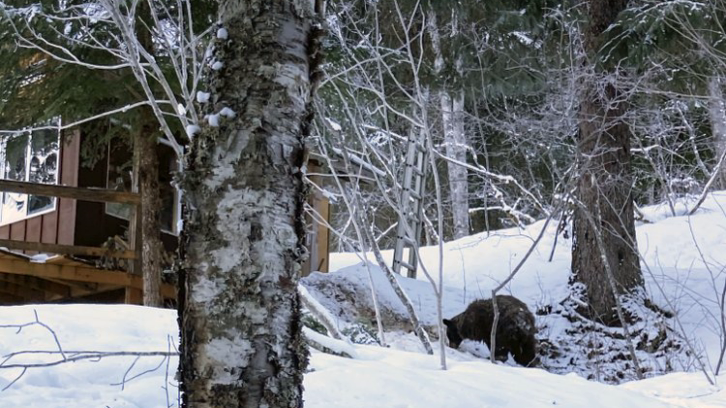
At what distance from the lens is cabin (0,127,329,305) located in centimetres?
921

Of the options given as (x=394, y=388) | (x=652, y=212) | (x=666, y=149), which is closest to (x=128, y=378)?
(x=394, y=388)

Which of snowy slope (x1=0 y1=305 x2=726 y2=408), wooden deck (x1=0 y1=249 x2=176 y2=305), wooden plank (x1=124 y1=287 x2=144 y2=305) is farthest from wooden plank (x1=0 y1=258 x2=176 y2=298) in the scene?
snowy slope (x1=0 y1=305 x2=726 y2=408)

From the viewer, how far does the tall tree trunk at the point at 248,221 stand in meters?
1.94

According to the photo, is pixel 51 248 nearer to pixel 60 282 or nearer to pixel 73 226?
pixel 73 226

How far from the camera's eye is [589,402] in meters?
4.09

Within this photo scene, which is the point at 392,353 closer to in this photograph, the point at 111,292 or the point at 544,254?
the point at 111,292

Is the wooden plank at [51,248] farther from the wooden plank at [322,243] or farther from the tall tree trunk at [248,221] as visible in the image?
the tall tree trunk at [248,221]

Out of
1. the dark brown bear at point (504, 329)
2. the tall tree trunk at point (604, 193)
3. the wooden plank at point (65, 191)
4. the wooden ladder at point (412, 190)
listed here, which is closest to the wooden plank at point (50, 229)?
the wooden plank at point (65, 191)

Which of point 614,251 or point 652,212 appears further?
point 652,212

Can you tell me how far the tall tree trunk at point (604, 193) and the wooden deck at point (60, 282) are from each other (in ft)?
18.3

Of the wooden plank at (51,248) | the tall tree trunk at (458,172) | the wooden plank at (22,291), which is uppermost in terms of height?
the tall tree trunk at (458,172)

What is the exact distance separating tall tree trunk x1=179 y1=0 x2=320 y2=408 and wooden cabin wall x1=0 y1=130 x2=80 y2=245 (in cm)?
915

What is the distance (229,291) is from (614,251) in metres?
8.46

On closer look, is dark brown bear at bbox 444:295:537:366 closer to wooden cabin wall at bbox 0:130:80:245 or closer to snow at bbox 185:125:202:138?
wooden cabin wall at bbox 0:130:80:245
